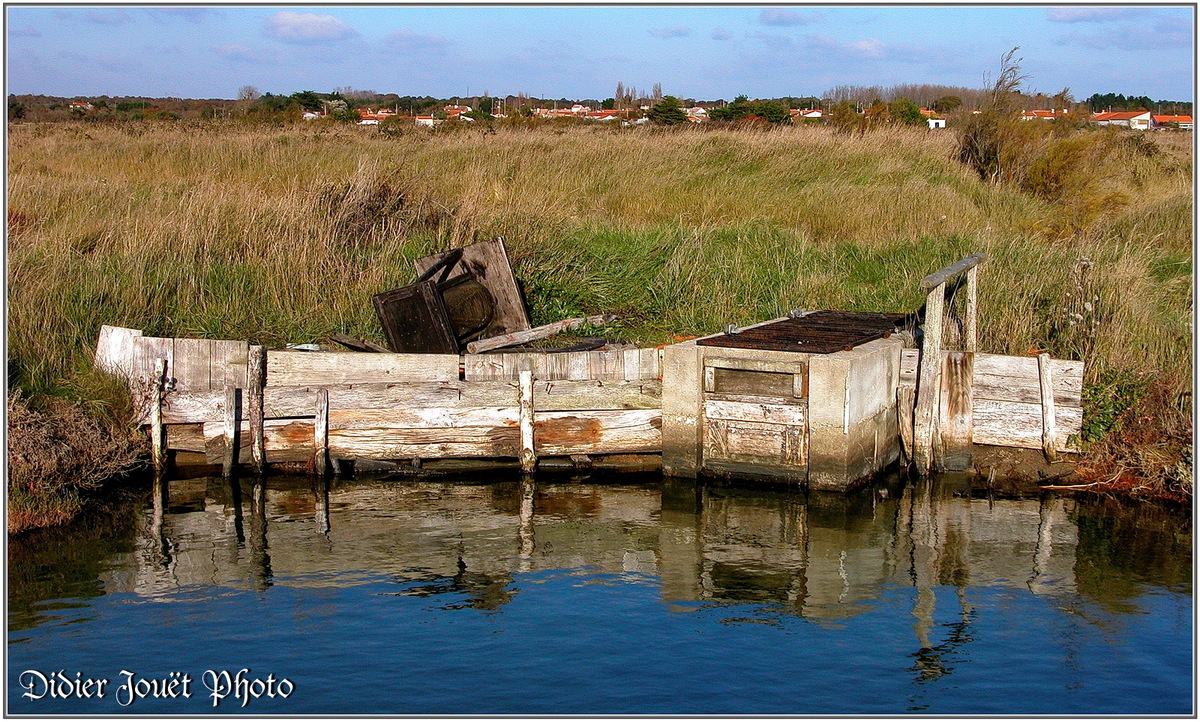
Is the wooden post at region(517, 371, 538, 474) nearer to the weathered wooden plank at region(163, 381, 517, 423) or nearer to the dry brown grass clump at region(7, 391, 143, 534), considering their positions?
the weathered wooden plank at region(163, 381, 517, 423)

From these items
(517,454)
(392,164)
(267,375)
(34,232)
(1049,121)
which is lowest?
(517,454)

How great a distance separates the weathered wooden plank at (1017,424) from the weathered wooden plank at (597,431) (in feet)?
9.44

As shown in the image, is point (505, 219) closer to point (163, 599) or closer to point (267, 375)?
point (267, 375)

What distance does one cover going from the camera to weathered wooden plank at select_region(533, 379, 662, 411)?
10406 mm

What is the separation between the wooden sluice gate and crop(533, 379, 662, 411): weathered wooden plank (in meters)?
0.01

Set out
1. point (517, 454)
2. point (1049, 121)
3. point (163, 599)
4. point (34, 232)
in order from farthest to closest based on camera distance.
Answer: point (1049, 121) < point (34, 232) < point (517, 454) < point (163, 599)

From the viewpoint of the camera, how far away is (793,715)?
6047 millimetres

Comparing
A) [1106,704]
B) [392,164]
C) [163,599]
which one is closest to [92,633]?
[163,599]

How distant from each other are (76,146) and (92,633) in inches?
822

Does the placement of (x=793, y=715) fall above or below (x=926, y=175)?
below

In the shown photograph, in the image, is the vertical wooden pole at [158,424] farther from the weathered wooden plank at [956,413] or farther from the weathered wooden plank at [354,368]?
the weathered wooden plank at [956,413]

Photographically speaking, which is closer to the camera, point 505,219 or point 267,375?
point 267,375

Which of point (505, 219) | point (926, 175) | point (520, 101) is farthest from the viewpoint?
point (520, 101)

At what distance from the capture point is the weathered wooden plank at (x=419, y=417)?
10.4 m
